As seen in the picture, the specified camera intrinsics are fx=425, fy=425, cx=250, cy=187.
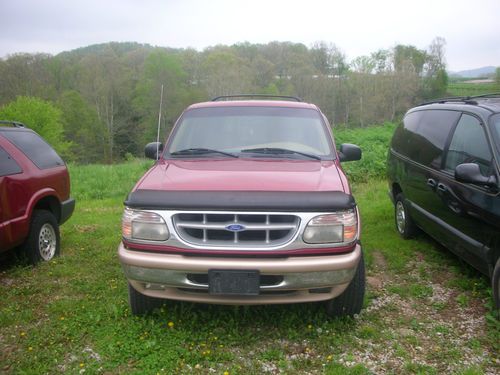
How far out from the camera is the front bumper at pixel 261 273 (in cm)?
287

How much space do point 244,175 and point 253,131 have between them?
105 centimetres

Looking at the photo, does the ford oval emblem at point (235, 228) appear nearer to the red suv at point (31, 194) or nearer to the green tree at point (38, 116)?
the red suv at point (31, 194)

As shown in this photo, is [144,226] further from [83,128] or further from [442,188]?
[83,128]

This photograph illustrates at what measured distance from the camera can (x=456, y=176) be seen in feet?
11.9

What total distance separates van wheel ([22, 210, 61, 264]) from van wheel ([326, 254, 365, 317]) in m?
3.38

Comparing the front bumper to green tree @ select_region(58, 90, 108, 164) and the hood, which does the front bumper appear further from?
green tree @ select_region(58, 90, 108, 164)

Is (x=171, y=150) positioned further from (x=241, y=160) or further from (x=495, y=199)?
(x=495, y=199)

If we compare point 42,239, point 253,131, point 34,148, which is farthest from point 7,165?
point 253,131

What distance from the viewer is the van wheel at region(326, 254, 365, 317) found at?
335 cm

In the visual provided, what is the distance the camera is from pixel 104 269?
4898 mm

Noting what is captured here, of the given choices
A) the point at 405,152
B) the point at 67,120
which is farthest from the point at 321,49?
the point at 405,152

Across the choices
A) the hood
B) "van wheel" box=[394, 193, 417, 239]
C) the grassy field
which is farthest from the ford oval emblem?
"van wheel" box=[394, 193, 417, 239]

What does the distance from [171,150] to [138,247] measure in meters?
1.38

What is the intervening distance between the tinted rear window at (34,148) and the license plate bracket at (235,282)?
10.7ft
